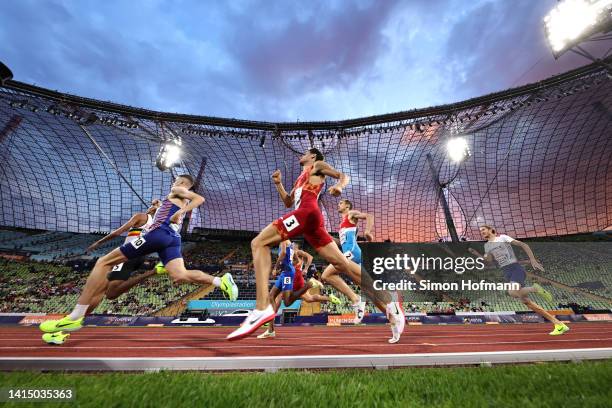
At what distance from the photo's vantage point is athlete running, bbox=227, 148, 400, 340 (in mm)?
3652

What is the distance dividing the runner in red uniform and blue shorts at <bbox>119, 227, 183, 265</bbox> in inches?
74.2

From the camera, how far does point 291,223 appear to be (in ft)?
12.4

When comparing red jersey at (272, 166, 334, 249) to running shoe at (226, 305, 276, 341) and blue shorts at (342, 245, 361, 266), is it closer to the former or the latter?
running shoe at (226, 305, 276, 341)

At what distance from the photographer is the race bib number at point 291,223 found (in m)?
3.78

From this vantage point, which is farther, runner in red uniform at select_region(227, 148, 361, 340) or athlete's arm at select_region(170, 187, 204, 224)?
athlete's arm at select_region(170, 187, 204, 224)

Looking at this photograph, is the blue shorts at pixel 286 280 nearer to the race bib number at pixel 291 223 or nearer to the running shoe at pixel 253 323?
the running shoe at pixel 253 323

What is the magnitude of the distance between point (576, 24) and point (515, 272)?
15634 mm

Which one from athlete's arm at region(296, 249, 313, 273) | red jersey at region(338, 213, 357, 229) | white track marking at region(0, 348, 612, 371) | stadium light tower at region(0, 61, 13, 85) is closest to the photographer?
white track marking at region(0, 348, 612, 371)

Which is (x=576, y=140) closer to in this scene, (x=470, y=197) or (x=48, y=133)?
(x=470, y=197)

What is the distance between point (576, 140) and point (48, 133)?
50.9m

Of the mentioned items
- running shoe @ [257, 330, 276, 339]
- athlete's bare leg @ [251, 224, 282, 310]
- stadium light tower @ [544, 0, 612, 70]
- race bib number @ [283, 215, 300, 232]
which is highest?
stadium light tower @ [544, 0, 612, 70]

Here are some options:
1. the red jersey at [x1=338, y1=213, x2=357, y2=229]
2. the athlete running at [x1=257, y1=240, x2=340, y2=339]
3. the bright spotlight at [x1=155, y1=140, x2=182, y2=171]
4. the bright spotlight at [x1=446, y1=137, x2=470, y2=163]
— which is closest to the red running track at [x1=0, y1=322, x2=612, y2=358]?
the athlete running at [x1=257, y1=240, x2=340, y2=339]

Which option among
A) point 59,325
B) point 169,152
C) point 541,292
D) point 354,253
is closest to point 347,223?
point 354,253

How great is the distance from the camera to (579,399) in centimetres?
216
